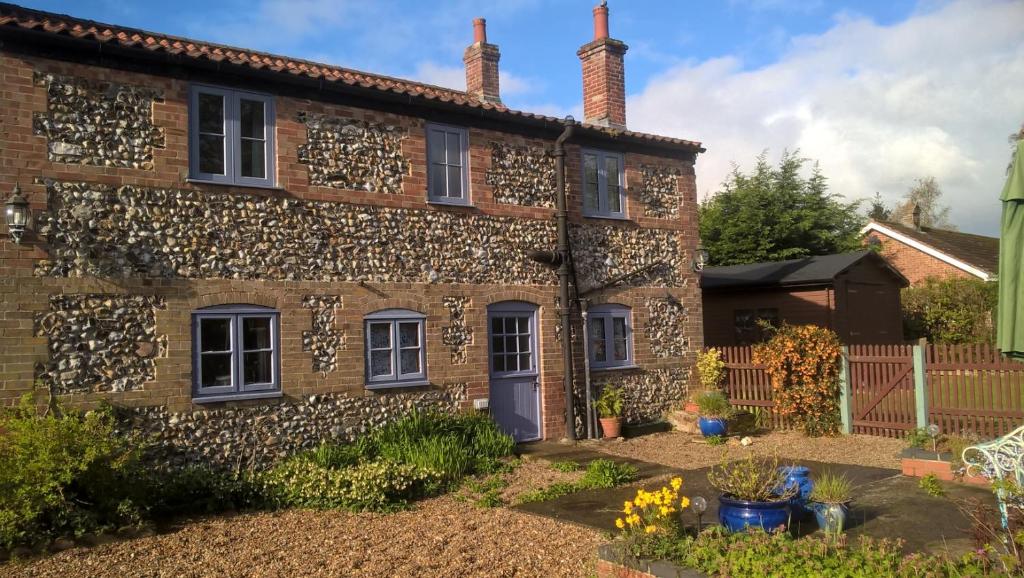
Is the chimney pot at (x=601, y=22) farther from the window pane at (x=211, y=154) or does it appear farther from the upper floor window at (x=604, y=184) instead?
the window pane at (x=211, y=154)

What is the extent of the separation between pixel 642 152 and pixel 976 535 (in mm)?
10279

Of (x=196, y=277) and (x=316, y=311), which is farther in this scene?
(x=316, y=311)

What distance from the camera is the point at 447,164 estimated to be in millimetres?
12422

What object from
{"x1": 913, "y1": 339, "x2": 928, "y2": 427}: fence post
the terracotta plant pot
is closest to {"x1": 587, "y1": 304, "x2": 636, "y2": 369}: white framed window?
the terracotta plant pot

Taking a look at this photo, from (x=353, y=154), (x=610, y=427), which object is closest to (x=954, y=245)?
(x=610, y=427)

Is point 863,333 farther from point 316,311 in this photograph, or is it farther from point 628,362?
point 316,311

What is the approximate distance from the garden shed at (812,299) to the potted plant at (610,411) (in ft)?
21.4

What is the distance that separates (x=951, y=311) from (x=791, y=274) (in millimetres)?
7034

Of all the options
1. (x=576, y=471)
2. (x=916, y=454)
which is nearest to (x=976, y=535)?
(x=916, y=454)

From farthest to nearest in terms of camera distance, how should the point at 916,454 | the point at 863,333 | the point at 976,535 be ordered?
the point at 863,333
the point at 916,454
the point at 976,535

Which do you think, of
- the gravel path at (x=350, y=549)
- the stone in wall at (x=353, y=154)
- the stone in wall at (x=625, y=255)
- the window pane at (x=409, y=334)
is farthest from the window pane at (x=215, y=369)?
the stone in wall at (x=625, y=255)

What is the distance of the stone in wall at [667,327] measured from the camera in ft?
48.2

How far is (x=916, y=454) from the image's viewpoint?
950 centimetres

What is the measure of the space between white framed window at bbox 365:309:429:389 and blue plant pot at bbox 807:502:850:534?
6.34 m
